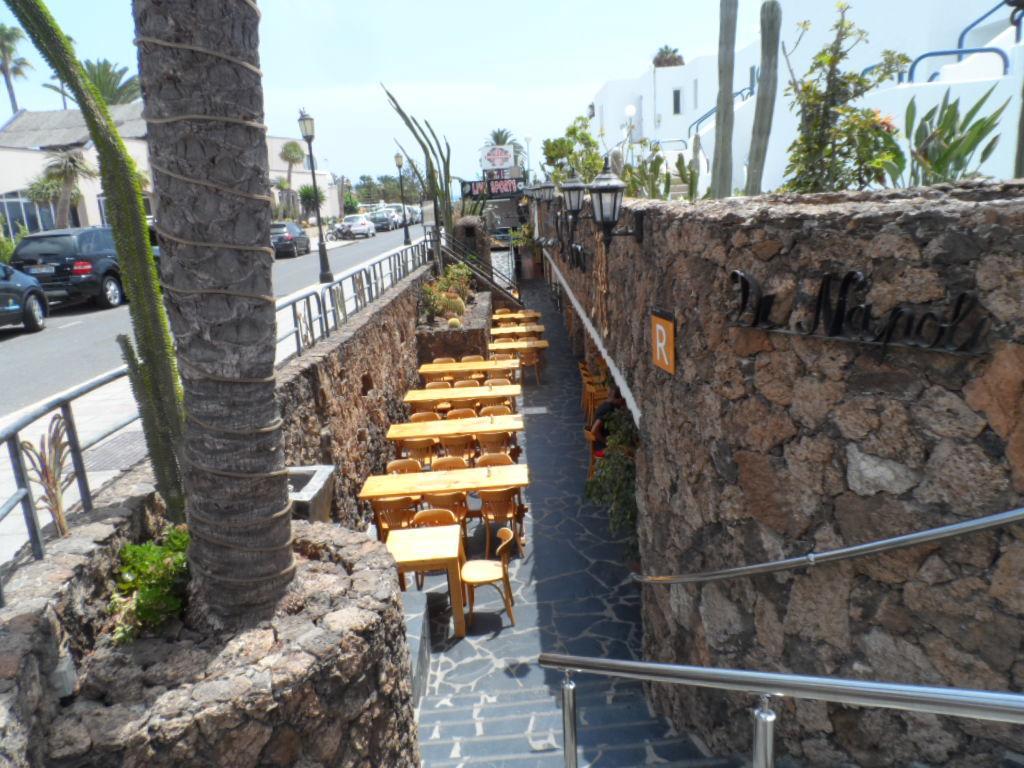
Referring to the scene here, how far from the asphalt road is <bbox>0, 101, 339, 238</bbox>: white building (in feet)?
12.4

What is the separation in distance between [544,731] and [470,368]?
916 centimetres

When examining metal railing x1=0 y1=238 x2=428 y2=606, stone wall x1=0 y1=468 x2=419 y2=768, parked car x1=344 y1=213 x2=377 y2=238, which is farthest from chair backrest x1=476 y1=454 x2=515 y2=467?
parked car x1=344 y1=213 x2=377 y2=238

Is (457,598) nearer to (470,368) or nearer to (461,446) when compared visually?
(461,446)

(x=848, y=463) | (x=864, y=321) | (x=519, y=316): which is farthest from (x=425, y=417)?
(x=864, y=321)

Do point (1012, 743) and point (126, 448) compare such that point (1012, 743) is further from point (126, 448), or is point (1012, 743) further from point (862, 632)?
point (126, 448)

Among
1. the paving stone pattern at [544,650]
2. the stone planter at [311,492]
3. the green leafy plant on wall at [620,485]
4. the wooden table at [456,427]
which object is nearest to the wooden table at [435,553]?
the paving stone pattern at [544,650]

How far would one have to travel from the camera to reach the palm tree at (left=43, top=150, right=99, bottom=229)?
25.8m

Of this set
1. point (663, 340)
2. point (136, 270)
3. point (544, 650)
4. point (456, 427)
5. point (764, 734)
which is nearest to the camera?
point (764, 734)

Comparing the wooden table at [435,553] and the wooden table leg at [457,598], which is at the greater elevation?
the wooden table at [435,553]

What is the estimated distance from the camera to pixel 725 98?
8.19m

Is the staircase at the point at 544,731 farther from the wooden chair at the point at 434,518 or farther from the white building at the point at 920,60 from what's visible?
the white building at the point at 920,60

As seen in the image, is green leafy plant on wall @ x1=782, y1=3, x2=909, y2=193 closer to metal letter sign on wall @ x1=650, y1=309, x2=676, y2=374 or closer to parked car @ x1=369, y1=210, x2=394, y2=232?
metal letter sign on wall @ x1=650, y1=309, x2=676, y2=374

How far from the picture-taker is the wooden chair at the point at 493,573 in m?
8.00

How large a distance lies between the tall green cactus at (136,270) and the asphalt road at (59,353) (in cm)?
490
